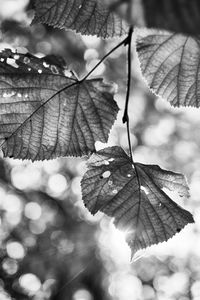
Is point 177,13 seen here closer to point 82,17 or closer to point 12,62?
point 82,17

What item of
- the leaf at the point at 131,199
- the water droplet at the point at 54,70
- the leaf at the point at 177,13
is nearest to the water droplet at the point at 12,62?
the water droplet at the point at 54,70

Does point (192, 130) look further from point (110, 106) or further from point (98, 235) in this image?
point (110, 106)

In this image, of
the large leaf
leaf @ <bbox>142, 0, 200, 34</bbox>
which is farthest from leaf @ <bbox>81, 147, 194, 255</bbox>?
leaf @ <bbox>142, 0, 200, 34</bbox>

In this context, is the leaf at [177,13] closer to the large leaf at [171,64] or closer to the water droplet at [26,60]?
the large leaf at [171,64]

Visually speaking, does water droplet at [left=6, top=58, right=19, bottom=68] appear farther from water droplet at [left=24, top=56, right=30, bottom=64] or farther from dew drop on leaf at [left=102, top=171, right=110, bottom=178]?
dew drop on leaf at [left=102, top=171, right=110, bottom=178]

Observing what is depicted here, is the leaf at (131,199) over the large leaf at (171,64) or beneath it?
beneath

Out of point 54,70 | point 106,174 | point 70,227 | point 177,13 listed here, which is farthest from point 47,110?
point 70,227
